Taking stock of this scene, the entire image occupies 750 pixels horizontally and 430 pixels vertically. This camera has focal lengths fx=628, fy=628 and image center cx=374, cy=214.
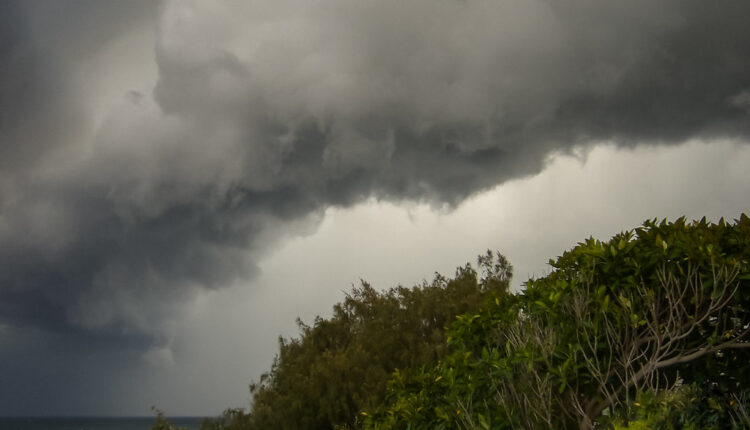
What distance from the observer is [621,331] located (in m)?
7.12

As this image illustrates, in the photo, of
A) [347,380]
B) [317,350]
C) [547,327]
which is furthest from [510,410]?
[317,350]

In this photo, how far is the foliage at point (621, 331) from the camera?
6.59 metres

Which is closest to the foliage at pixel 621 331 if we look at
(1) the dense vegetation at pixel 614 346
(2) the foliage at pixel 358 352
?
(1) the dense vegetation at pixel 614 346

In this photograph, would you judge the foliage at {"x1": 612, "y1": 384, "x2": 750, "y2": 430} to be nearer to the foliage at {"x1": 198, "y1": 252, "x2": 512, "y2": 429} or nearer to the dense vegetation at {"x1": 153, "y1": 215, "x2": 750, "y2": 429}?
the dense vegetation at {"x1": 153, "y1": 215, "x2": 750, "y2": 429}

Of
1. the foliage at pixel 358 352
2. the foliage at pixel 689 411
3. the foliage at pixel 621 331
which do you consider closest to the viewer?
the foliage at pixel 689 411

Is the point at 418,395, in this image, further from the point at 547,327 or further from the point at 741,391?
the point at 741,391

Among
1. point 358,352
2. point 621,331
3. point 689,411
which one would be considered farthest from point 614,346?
point 358,352

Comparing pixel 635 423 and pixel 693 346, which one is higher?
pixel 693 346

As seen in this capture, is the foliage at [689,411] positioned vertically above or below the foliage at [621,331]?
below

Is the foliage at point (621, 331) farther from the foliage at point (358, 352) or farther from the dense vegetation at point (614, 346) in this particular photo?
the foliage at point (358, 352)

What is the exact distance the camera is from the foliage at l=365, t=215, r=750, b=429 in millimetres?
6594

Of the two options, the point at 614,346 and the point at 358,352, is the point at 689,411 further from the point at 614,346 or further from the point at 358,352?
the point at 358,352

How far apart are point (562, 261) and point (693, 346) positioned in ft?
5.49

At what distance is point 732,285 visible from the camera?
6.47m
